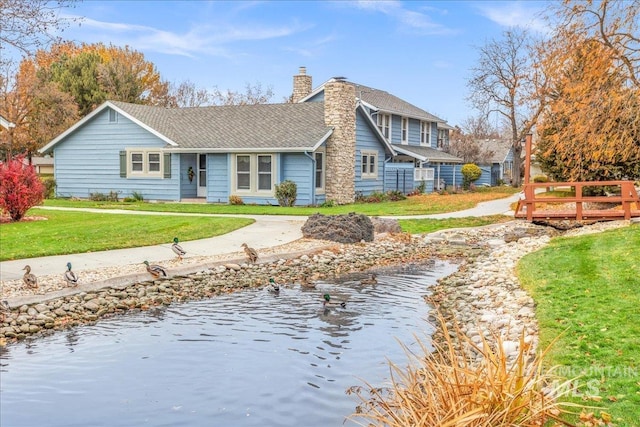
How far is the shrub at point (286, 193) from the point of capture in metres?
26.4

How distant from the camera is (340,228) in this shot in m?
17.9

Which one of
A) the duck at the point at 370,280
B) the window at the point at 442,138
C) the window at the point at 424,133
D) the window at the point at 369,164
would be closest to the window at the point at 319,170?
the window at the point at 369,164

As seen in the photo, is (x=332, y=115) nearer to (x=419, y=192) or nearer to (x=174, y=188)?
(x=174, y=188)

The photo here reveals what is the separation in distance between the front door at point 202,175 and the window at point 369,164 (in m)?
7.57

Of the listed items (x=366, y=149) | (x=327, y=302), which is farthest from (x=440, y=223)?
(x=327, y=302)

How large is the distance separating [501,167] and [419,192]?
2513 cm

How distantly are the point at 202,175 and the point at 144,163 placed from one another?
2699 millimetres

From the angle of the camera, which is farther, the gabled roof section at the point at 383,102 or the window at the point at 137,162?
the gabled roof section at the point at 383,102

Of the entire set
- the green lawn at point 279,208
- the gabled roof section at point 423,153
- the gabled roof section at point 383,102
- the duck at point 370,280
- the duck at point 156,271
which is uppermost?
the gabled roof section at point 383,102

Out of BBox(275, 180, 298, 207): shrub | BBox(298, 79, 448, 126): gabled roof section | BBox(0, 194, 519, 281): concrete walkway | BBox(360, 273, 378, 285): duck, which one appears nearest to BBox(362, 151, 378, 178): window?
BBox(298, 79, 448, 126): gabled roof section

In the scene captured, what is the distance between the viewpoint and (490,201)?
31.1 metres

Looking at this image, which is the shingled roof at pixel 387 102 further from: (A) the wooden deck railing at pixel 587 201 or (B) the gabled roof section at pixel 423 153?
(A) the wooden deck railing at pixel 587 201

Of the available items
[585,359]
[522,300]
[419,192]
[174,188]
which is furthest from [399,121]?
[585,359]

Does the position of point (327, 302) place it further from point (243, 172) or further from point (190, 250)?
point (243, 172)
